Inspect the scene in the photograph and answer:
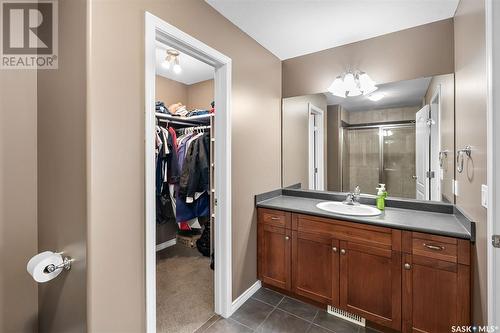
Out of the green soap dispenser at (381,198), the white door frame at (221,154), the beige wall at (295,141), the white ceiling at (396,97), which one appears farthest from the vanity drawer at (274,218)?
the white ceiling at (396,97)

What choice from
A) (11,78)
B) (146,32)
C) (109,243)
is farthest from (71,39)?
(109,243)

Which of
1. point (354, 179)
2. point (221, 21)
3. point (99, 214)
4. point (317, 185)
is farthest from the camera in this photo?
point (317, 185)

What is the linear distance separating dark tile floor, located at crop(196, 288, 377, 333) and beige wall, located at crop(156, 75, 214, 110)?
277 centimetres

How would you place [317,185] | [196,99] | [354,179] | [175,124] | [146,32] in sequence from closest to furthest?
[146,32], [354,179], [317,185], [175,124], [196,99]

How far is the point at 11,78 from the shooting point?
1.28 m

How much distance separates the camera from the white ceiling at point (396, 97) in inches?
80.1

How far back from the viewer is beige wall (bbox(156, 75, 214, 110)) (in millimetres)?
3355

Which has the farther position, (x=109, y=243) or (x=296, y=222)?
(x=296, y=222)

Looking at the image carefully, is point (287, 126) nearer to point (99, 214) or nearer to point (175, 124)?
point (175, 124)

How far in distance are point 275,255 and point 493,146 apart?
1.72 meters

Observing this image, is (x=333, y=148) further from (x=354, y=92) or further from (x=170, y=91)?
(x=170, y=91)

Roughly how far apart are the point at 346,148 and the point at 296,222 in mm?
1020

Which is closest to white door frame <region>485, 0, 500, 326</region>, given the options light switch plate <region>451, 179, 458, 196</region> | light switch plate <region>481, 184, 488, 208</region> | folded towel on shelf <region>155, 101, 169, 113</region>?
light switch plate <region>481, 184, 488, 208</region>

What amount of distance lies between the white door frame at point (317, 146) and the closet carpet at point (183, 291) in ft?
5.10
